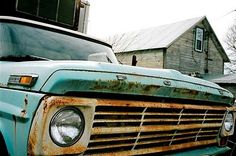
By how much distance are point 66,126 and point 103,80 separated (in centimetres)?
36

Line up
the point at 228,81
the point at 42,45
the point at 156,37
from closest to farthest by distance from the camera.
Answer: the point at 42,45, the point at 228,81, the point at 156,37

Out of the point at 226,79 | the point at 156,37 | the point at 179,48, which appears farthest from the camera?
the point at 156,37

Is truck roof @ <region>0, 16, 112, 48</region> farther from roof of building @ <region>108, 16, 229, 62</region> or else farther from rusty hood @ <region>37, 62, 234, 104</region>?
roof of building @ <region>108, 16, 229, 62</region>

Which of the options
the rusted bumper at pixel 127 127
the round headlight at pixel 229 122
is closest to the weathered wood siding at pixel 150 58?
the round headlight at pixel 229 122

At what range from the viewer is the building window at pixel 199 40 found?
25.5 m

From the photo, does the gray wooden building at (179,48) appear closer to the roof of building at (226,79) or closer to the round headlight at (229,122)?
the roof of building at (226,79)

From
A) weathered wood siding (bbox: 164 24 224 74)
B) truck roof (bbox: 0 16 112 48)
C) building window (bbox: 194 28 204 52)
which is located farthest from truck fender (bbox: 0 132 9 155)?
building window (bbox: 194 28 204 52)

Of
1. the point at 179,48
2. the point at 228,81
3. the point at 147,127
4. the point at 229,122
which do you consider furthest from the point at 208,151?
the point at 179,48

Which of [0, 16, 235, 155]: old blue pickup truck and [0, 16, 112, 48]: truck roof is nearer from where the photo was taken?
[0, 16, 235, 155]: old blue pickup truck

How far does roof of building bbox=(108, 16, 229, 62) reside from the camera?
2397cm

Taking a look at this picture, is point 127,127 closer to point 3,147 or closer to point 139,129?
point 139,129

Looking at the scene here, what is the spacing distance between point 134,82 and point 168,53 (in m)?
22.1

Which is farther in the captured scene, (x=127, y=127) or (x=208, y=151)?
(x=208, y=151)

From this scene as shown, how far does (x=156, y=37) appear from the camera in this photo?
2550 cm
